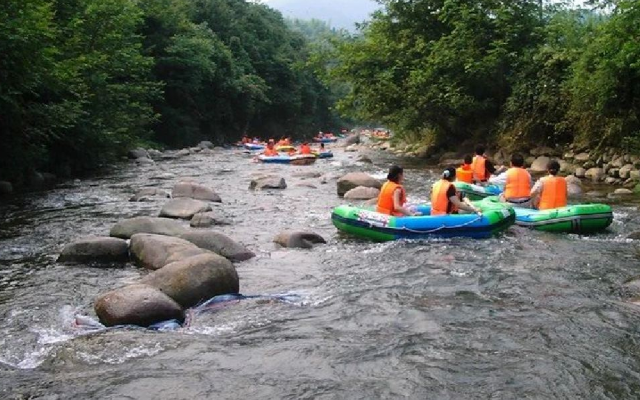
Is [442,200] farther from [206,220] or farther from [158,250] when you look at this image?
[158,250]

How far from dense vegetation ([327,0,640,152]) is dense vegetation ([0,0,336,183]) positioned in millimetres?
3940

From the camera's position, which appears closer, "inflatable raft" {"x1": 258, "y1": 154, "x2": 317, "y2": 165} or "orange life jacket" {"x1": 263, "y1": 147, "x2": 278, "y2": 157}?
"inflatable raft" {"x1": 258, "y1": 154, "x2": 317, "y2": 165}

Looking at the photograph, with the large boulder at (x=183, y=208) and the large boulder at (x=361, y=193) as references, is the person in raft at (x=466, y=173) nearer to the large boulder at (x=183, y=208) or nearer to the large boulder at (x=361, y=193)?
the large boulder at (x=361, y=193)

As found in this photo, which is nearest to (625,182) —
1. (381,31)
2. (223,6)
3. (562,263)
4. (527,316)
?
(562,263)

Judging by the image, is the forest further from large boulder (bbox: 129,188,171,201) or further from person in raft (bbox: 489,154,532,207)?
person in raft (bbox: 489,154,532,207)

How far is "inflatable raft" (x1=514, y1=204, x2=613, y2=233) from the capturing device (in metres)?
9.11

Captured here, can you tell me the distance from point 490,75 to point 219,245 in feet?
49.3

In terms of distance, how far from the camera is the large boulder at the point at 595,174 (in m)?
15.0

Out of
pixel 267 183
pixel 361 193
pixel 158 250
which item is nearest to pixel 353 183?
pixel 361 193

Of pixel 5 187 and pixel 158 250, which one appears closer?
pixel 158 250

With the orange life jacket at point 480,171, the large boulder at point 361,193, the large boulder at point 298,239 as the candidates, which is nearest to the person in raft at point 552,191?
the orange life jacket at point 480,171

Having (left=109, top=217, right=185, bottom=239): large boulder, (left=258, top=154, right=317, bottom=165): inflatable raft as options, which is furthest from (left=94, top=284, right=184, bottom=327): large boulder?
(left=258, top=154, right=317, bottom=165): inflatable raft

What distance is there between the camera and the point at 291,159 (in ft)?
76.7

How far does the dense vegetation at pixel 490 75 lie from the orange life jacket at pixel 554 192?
217 inches
